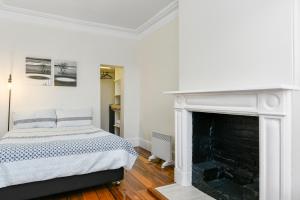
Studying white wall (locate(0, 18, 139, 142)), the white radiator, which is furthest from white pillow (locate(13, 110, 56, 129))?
the white radiator

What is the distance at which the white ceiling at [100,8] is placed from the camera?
3418 mm

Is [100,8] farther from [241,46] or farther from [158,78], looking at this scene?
[241,46]

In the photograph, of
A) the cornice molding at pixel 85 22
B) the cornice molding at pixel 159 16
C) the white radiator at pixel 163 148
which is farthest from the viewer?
the cornice molding at pixel 85 22

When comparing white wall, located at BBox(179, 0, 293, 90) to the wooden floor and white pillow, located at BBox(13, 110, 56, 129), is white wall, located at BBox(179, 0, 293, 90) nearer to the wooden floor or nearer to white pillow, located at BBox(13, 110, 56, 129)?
the wooden floor

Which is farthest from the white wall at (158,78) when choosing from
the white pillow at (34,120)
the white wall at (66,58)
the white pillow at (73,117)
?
the white pillow at (34,120)

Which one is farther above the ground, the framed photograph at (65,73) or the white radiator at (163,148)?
the framed photograph at (65,73)

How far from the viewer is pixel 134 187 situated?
2670 mm

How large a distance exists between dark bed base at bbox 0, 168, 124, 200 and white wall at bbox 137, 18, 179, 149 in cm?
152

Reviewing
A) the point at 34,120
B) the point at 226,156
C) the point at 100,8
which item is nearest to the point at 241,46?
the point at 226,156

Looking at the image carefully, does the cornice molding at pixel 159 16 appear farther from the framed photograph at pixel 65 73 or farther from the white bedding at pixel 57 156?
the white bedding at pixel 57 156

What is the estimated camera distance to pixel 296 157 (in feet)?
5.25

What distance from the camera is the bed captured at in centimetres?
204

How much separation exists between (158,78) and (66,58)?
196 cm

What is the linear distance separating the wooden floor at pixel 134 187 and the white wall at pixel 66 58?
1.67 metres
